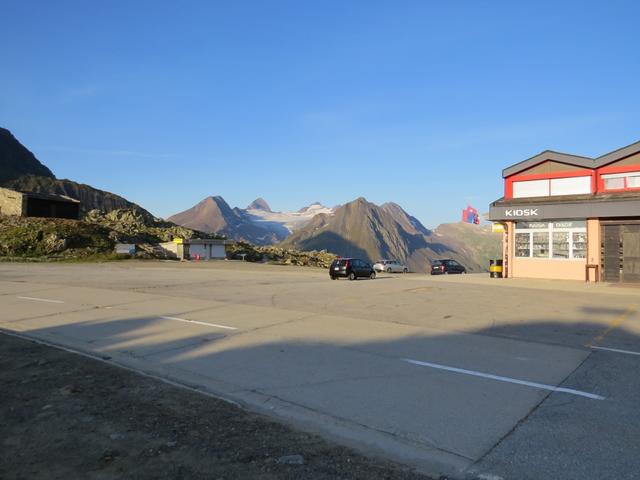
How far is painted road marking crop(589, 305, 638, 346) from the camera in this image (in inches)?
394

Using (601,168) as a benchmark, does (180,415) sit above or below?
below

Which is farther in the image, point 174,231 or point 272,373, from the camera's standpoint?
point 174,231

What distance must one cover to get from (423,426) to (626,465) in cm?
179

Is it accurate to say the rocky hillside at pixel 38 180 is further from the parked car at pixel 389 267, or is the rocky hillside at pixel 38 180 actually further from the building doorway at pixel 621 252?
the building doorway at pixel 621 252

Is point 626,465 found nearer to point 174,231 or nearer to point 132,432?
point 132,432

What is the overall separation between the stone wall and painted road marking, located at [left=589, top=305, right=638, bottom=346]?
66.6 meters

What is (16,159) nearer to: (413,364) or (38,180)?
(38,180)

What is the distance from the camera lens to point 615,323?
12102 mm

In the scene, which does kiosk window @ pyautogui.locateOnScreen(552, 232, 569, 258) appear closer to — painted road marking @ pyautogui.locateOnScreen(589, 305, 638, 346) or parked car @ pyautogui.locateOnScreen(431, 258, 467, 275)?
painted road marking @ pyautogui.locateOnScreen(589, 305, 638, 346)

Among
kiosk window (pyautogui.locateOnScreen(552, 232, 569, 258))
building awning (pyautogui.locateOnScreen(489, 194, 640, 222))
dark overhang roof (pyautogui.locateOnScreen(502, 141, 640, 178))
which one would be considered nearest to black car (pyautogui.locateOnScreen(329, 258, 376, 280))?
building awning (pyautogui.locateOnScreen(489, 194, 640, 222))

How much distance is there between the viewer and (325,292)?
1927 cm

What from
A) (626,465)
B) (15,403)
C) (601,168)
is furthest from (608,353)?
(601,168)

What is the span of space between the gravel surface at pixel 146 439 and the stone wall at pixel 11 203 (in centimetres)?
6513

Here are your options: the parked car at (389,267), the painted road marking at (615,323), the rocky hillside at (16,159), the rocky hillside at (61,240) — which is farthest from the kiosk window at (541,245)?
the rocky hillside at (16,159)
